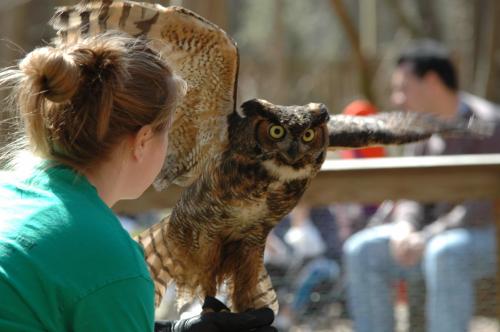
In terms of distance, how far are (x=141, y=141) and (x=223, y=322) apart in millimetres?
632

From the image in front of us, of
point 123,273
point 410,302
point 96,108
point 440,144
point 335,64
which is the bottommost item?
point 335,64

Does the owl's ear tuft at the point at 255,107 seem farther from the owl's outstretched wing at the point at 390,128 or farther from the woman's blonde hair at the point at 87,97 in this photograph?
the woman's blonde hair at the point at 87,97

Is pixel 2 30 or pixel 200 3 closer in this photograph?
pixel 200 3

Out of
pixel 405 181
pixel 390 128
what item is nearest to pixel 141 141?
pixel 390 128

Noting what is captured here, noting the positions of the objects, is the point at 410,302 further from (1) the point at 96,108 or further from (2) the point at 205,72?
(1) the point at 96,108

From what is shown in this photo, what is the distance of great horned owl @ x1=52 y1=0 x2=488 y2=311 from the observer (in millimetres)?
2434

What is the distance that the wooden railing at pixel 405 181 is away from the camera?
3.69 metres

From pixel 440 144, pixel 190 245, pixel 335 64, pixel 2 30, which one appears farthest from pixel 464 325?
pixel 335 64

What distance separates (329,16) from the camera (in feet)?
49.0

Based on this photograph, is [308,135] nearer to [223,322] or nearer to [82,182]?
[223,322]

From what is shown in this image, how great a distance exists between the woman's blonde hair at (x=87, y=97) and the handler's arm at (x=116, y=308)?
0.26m

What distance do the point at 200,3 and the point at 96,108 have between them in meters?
2.77

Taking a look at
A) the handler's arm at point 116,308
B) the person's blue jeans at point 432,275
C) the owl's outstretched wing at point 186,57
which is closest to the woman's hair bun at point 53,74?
the handler's arm at point 116,308

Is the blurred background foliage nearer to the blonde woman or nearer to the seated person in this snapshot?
the seated person
